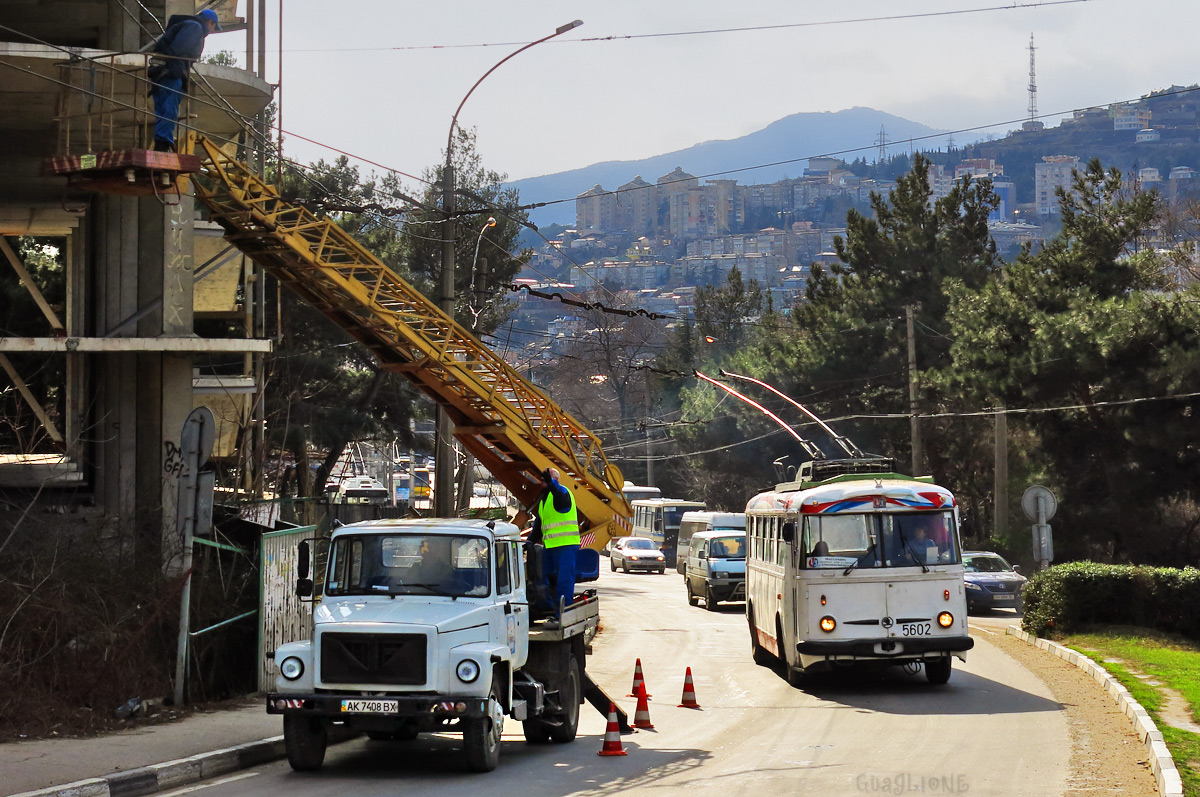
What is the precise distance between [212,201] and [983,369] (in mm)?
27833

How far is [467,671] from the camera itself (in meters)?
10.7

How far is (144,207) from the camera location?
55.7 ft

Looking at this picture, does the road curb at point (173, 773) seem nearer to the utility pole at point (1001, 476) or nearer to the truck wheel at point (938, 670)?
the truck wheel at point (938, 670)

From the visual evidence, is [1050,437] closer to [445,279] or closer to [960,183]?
[960,183]

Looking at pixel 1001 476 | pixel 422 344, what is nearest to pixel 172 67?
pixel 422 344

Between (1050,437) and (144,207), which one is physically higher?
(144,207)

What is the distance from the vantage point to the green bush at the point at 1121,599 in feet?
71.0

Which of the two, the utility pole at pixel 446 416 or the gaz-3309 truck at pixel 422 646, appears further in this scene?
the utility pole at pixel 446 416

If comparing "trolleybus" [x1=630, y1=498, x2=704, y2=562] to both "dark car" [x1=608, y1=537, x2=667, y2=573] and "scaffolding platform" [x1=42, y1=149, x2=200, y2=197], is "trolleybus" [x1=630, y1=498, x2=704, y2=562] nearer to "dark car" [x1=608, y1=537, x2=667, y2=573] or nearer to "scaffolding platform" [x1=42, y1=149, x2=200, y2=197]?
"dark car" [x1=608, y1=537, x2=667, y2=573]

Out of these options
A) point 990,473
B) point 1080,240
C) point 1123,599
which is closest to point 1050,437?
point 1080,240

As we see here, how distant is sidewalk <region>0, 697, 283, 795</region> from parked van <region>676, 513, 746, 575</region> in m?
25.6

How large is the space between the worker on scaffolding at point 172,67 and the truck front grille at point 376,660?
25.1ft

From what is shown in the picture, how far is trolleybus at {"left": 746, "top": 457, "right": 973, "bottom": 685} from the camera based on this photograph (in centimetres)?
1634

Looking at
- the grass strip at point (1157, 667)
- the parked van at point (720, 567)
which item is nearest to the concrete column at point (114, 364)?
the grass strip at point (1157, 667)
